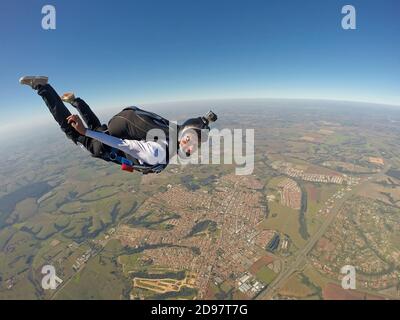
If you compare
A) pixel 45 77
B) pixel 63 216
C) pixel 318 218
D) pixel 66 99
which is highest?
pixel 45 77

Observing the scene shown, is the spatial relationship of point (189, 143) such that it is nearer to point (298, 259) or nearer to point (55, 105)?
point (55, 105)

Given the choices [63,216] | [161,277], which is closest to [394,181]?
[161,277]
